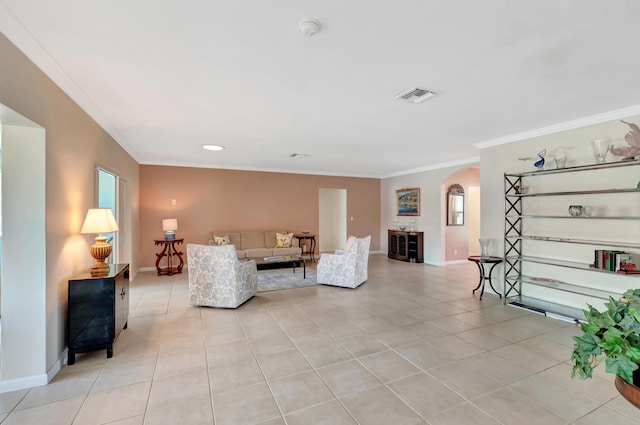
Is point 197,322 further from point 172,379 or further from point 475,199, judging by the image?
point 475,199

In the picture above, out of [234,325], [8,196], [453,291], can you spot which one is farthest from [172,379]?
[453,291]

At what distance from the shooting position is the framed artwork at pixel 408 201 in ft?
26.0

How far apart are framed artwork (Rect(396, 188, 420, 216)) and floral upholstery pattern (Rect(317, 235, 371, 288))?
327cm

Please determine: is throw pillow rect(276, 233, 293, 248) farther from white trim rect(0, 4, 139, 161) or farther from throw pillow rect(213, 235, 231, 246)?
white trim rect(0, 4, 139, 161)

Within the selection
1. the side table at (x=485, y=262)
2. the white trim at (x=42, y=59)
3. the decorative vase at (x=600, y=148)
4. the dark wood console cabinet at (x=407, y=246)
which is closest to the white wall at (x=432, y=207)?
the dark wood console cabinet at (x=407, y=246)

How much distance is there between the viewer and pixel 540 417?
1.90 meters

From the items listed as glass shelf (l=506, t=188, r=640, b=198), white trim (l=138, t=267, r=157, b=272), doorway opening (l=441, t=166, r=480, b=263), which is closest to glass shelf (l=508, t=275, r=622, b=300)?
glass shelf (l=506, t=188, r=640, b=198)

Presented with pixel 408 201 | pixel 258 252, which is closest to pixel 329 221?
pixel 408 201

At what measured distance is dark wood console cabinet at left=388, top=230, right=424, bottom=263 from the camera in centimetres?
768

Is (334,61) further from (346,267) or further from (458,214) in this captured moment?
(458,214)

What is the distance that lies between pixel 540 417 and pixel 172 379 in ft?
8.80

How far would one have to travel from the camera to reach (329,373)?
2.43 meters

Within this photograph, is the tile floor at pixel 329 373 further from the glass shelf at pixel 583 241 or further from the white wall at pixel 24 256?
the glass shelf at pixel 583 241

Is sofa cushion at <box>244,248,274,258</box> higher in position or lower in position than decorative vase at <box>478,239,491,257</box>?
lower
